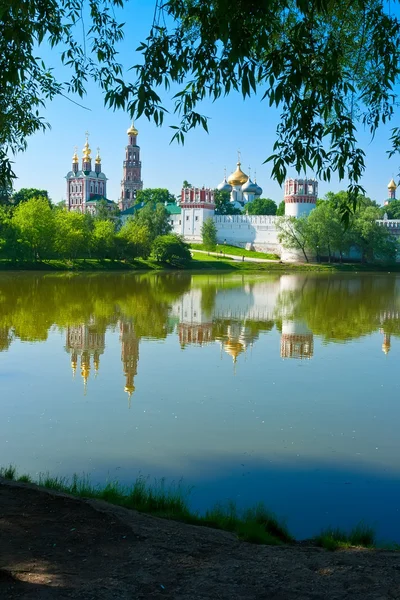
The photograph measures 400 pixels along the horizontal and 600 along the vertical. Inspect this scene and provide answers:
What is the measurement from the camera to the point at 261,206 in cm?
9175

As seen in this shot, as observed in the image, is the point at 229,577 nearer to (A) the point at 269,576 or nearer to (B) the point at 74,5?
(A) the point at 269,576

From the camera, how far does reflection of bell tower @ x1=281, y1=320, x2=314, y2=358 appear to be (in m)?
12.9

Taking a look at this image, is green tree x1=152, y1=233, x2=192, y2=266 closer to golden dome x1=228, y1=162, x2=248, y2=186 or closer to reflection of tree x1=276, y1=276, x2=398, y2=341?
reflection of tree x1=276, y1=276, x2=398, y2=341

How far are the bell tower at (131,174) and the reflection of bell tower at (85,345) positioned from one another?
291ft

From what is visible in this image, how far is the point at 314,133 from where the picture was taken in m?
4.63

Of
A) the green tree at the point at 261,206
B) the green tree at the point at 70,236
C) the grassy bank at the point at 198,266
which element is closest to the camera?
the grassy bank at the point at 198,266

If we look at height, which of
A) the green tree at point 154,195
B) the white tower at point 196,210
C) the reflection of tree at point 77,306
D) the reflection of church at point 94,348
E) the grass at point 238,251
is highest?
the green tree at point 154,195

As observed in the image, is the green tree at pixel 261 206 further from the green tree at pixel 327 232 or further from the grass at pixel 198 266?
the green tree at pixel 327 232

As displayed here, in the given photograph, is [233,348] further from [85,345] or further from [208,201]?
[208,201]

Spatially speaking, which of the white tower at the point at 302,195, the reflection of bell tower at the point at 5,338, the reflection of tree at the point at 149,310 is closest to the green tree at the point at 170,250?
the white tower at the point at 302,195

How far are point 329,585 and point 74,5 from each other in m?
5.91

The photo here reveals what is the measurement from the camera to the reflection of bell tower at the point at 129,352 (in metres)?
9.73

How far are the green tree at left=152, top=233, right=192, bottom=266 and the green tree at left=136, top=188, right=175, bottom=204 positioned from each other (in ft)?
145

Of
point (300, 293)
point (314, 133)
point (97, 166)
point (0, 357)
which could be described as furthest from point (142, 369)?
point (97, 166)
